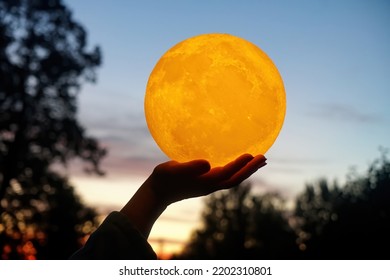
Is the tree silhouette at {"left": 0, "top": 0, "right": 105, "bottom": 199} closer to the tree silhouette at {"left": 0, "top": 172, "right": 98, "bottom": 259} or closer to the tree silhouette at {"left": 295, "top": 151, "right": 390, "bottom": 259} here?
the tree silhouette at {"left": 0, "top": 172, "right": 98, "bottom": 259}

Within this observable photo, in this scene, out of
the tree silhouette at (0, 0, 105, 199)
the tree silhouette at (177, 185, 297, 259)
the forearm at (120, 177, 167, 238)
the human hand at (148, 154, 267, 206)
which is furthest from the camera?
the tree silhouette at (177, 185, 297, 259)

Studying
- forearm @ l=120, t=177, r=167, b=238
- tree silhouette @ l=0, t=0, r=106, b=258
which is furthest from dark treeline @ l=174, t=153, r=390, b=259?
forearm @ l=120, t=177, r=167, b=238

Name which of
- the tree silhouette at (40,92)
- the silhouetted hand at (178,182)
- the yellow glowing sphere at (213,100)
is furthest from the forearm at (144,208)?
the tree silhouette at (40,92)

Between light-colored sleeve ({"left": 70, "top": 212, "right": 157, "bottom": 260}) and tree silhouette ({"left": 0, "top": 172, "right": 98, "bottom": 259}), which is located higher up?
tree silhouette ({"left": 0, "top": 172, "right": 98, "bottom": 259})

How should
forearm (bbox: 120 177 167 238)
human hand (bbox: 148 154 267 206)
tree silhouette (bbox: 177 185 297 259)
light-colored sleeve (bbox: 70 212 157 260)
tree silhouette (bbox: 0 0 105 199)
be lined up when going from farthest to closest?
tree silhouette (bbox: 177 185 297 259) → tree silhouette (bbox: 0 0 105 199) → human hand (bbox: 148 154 267 206) → forearm (bbox: 120 177 167 238) → light-colored sleeve (bbox: 70 212 157 260)

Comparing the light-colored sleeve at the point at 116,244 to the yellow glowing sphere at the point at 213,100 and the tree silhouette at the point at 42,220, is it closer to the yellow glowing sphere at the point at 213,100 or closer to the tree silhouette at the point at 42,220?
the yellow glowing sphere at the point at 213,100

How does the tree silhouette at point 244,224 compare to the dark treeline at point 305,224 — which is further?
the tree silhouette at point 244,224
